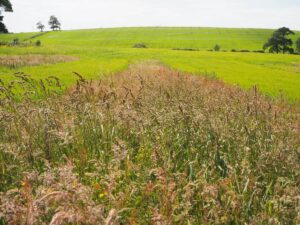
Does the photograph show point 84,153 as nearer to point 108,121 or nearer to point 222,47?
point 108,121

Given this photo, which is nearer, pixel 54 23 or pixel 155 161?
pixel 155 161

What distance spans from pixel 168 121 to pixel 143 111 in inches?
29.5

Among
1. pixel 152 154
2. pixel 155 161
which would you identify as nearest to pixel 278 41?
pixel 152 154

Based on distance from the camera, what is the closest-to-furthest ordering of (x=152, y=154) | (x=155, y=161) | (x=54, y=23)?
1. (x=155, y=161)
2. (x=152, y=154)
3. (x=54, y=23)

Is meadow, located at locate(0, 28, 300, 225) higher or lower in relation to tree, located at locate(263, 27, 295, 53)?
lower

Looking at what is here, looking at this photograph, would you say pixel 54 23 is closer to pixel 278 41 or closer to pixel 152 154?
pixel 278 41

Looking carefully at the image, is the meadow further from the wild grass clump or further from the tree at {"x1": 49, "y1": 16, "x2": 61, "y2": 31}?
the tree at {"x1": 49, "y1": 16, "x2": 61, "y2": 31}

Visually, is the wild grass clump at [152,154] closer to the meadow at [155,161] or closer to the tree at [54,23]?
the meadow at [155,161]

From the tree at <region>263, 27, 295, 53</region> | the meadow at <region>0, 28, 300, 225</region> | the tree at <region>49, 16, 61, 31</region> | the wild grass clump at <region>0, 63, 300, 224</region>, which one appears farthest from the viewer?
the tree at <region>49, 16, 61, 31</region>

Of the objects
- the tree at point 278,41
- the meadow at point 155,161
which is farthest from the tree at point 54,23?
the meadow at point 155,161

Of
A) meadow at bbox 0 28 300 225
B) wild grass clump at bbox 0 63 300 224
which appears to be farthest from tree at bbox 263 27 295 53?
wild grass clump at bbox 0 63 300 224

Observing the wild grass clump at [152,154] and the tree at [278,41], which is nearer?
the wild grass clump at [152,154]

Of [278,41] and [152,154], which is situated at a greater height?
[278,41]

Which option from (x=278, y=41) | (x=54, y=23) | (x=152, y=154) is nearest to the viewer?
(x=152, y=154)
